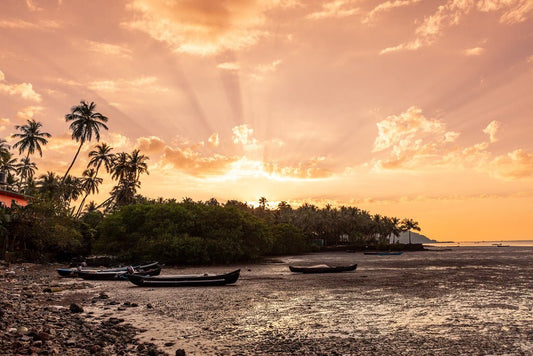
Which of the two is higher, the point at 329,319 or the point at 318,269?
the point at 329,319

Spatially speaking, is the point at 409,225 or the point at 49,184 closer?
the point at 49,184

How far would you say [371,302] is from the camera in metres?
19.1

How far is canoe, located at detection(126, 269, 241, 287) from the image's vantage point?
24.4m

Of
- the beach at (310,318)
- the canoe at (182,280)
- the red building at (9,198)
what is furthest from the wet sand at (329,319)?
the red building at (9,198)

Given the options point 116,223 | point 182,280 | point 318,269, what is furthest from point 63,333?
point 116,223

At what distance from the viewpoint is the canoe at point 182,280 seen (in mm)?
24375

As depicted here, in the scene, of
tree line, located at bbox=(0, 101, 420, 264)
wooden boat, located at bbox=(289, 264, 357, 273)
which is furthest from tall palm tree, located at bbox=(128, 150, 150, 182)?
wooden boat, located at bbox=(289, 264, 357, 273)

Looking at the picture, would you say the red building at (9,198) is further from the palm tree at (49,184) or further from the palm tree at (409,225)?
the palm tree at (409,225)

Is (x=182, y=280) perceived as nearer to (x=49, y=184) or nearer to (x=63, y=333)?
(x=63, y=333)

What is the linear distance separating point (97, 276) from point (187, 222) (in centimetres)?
2185

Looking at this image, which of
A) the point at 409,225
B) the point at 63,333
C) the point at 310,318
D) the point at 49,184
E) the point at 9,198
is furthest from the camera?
the point at 409,225

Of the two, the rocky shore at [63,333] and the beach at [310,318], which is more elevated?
the rocky shore at [63,333]

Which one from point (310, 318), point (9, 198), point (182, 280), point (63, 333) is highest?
point (9, 198)

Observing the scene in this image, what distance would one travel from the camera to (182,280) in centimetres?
2433
